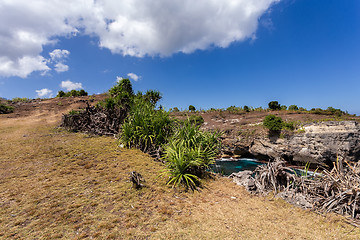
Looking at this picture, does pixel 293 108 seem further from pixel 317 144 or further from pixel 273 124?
pixel 317 144

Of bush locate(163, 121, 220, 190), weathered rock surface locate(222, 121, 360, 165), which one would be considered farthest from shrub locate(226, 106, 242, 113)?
bush locate(163, 121, 220, 190)

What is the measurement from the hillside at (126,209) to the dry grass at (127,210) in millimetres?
12

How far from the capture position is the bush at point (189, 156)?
4184 mm

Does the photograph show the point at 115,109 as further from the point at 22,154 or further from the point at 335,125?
the point at 335,125

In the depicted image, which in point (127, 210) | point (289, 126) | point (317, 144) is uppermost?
point (289, 126)

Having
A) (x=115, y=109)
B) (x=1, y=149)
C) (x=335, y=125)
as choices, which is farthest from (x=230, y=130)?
(x=1, y=149)

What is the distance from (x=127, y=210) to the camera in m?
2.81

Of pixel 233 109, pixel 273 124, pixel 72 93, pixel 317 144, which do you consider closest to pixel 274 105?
pixel 233 109

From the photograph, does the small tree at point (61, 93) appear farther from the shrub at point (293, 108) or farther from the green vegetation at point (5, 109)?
the shrub at point (293, 108)

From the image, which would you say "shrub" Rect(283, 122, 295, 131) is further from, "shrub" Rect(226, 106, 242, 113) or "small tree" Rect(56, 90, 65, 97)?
"small tree" Rect(56, 90, 65, 97)

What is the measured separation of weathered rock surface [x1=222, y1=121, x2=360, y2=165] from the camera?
46.9 ft

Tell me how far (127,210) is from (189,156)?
2074mm

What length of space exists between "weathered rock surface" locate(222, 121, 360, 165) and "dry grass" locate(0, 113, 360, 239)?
14.7 m

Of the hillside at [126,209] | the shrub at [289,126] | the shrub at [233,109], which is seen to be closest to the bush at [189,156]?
the hillside at [126,209]
